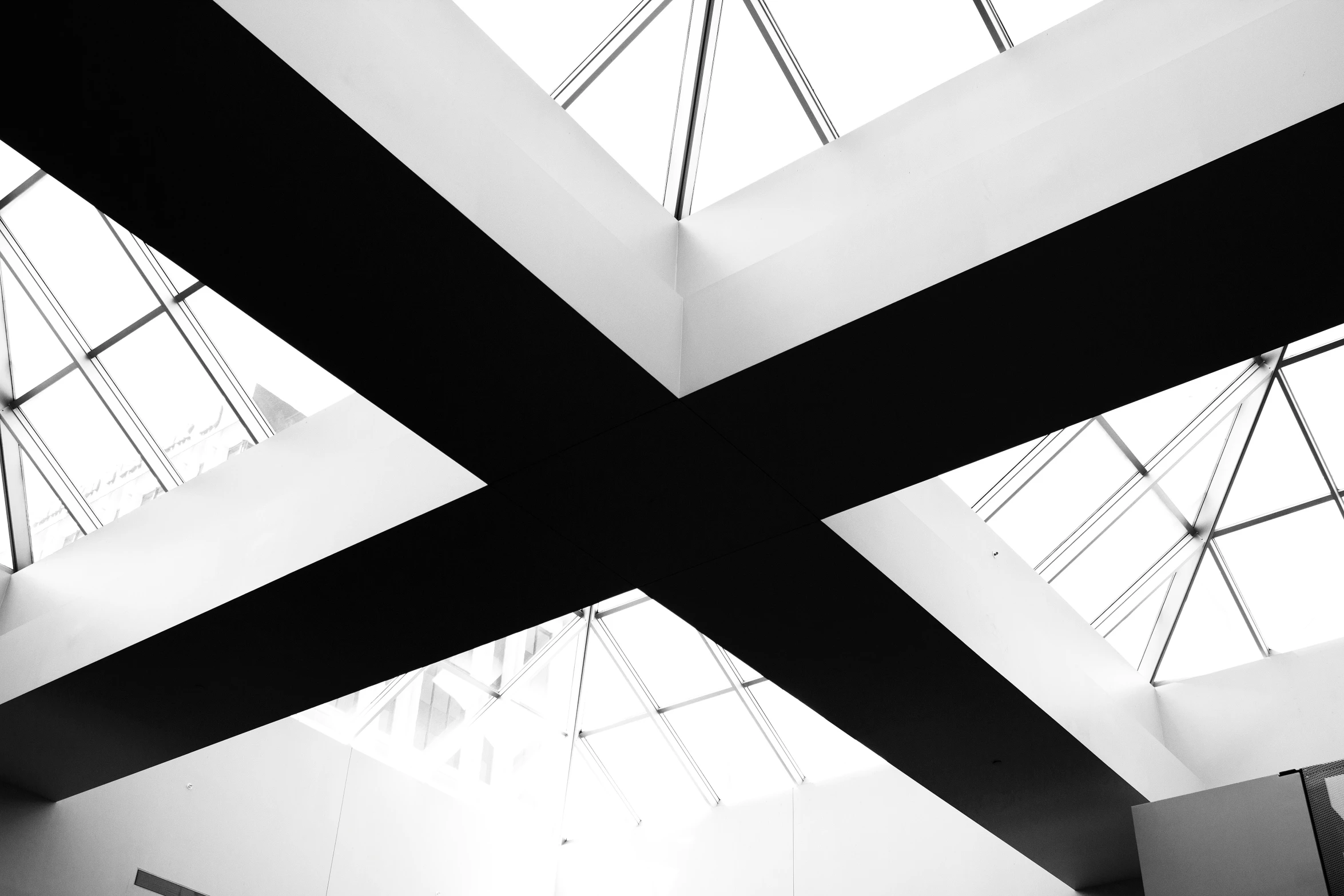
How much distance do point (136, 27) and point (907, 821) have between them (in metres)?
16.7

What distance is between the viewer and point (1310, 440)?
15938 mm

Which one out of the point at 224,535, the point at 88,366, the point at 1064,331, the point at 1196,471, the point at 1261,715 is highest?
the point at 1196,471

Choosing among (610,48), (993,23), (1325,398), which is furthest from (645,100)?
(1325,398)

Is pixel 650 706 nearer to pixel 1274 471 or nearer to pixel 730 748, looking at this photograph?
pixel 730 748

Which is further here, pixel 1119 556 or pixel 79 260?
pixel 1119 556

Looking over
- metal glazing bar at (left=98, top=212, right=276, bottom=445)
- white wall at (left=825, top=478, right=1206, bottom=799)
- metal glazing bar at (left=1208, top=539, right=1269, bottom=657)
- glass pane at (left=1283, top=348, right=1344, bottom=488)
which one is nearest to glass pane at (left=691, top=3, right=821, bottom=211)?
white wall at (left=825, top=478, right=1206, bottom=799)

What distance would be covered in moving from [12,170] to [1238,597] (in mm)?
16478

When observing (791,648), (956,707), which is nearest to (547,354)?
(791,648)

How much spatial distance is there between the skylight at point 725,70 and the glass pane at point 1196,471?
8.19 meters

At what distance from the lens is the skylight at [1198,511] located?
1518 centimetres

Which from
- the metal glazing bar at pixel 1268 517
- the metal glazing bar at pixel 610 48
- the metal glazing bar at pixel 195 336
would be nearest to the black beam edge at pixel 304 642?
the metal glazing bar at pixel 195 336

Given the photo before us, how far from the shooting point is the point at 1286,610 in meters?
17.1

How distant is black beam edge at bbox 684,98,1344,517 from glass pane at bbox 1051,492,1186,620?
23.9ft

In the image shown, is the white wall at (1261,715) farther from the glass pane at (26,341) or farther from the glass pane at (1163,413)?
the glass pane at (26,341)
